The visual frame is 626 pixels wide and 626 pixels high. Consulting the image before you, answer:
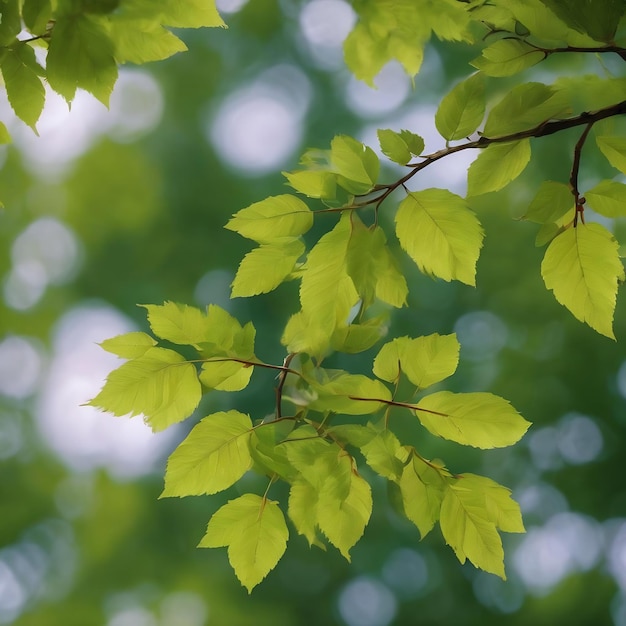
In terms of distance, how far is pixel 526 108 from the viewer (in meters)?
0.40

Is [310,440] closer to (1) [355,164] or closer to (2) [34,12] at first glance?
(1) [355,164]

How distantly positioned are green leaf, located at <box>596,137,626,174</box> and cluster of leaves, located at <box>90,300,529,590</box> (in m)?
0.15

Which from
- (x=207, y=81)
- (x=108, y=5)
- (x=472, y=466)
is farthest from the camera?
(x=207, y=81)

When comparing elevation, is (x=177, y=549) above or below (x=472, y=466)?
below

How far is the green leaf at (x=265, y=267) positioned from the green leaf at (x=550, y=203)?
0.49ft

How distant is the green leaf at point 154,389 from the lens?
1.37 ft

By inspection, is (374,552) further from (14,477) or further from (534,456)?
(14,477)

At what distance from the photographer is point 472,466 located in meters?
2.98

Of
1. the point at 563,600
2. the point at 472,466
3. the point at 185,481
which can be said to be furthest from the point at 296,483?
the point at 563,600

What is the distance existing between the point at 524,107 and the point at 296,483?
27 cm

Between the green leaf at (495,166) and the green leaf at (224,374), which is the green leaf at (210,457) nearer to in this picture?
the green leaf at (224,374)

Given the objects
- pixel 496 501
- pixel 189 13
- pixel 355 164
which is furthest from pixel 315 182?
pixel 496 501

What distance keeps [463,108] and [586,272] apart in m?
0.12

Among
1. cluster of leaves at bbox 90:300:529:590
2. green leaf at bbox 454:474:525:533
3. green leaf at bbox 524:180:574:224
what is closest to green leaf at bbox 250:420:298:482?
cluster of leaves at bbox 90:300:529:590
